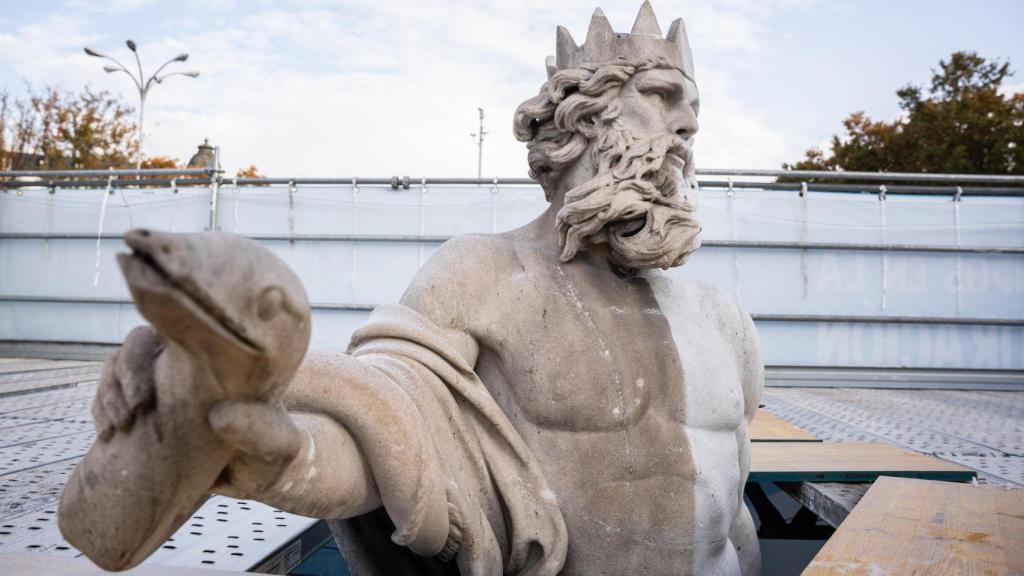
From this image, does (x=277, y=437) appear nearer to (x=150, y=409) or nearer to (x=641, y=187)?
(x=150, y=409)

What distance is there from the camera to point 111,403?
1226 millimetres

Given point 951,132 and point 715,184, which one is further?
point 951,132

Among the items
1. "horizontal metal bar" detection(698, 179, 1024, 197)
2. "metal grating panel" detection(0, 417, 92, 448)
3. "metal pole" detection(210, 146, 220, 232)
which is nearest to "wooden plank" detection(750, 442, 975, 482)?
"metal grating panel" detection(0, 417, 92, 448)

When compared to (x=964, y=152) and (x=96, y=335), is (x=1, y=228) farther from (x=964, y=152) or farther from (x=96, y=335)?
(x=964, y=152)

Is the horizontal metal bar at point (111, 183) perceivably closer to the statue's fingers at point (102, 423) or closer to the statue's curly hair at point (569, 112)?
the statue's curly hair at point (569, 112)

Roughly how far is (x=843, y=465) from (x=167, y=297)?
3301 millimetres

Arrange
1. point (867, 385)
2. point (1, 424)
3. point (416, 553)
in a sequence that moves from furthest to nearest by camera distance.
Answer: point (867, 385), point (1, 424), point (416, 553)

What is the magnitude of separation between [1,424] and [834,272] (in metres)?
8.74

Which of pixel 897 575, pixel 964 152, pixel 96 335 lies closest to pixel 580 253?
pixel 897 575

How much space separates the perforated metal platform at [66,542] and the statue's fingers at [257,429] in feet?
4.16

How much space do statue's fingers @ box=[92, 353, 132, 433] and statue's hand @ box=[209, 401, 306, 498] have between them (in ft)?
0.49

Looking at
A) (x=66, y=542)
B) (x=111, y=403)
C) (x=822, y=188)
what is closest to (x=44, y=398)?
(x=66, y=542)

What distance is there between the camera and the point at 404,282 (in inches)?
Result: 413

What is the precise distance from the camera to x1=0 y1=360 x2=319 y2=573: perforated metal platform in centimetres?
291
